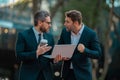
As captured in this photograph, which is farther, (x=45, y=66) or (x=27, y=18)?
(x=27, y=18)

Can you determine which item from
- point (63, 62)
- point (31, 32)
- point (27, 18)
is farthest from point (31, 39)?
point (27, 18)

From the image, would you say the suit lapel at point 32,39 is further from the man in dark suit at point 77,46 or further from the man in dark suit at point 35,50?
the man in dark suit at point 77,46

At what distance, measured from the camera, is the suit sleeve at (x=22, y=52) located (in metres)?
6.59

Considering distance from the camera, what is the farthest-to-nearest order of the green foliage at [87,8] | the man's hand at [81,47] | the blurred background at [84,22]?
the blurred background at [84,22]
the green foliage at [87,8]
the man's hand at [81,47]

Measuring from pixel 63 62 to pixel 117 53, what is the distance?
2095cm

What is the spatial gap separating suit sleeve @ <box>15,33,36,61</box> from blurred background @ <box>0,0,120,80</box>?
401 inches

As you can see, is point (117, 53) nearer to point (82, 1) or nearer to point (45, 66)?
point (82, 1)

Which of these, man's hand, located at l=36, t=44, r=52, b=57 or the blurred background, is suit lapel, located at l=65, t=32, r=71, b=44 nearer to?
man's hand, located at l=36, t=44, r=52, b=57

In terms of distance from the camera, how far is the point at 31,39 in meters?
6.80

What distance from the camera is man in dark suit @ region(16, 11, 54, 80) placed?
6.71 m

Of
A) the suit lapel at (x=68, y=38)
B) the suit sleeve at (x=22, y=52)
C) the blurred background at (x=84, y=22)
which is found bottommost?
the blurred background at (x=84, y=22)

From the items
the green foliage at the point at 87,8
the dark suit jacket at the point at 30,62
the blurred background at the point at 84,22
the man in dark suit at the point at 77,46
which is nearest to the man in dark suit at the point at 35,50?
the dark suit jacket at the point at 30,62

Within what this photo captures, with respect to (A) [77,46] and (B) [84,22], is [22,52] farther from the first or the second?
(B) [84,22]

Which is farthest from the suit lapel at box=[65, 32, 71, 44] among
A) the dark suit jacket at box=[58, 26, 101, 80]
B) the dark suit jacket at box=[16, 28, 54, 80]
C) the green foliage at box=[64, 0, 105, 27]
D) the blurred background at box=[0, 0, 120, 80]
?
the green foliage at box=[64, 0, 105, 27]
